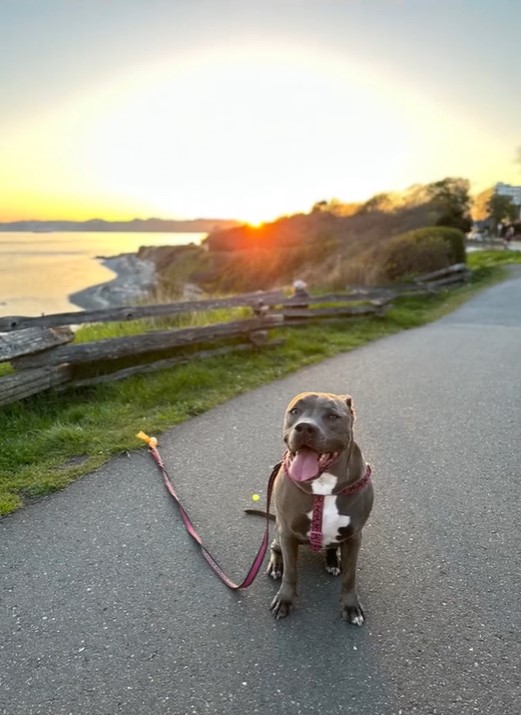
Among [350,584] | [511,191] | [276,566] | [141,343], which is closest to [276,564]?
[276,566]

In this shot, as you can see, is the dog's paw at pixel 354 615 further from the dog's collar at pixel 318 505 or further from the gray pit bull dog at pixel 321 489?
the dog's collar at pixel 318 505

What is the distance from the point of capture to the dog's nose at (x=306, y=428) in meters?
2.57

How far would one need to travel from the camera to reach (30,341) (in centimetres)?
596

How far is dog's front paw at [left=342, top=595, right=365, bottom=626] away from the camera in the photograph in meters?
2.92

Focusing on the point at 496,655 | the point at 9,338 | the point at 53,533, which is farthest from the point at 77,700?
the point at 9,338

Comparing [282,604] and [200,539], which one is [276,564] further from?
[200,539]

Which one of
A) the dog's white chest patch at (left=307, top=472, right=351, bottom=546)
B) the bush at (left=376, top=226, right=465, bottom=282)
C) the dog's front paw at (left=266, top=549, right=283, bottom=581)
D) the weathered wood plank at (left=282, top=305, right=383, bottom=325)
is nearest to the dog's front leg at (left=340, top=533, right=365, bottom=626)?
the dog's white chest patch at (left=307, top=472, right=351, bottom=546)

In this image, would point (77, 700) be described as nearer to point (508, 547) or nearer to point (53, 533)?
point (53, 533)

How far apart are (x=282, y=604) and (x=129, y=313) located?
19.2 feet

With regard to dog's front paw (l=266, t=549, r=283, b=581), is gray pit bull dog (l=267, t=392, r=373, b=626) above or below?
above

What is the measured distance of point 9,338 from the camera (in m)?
5.76

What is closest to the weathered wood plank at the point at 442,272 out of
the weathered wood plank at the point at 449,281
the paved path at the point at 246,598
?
the weathered wood plank at the point at 449,281

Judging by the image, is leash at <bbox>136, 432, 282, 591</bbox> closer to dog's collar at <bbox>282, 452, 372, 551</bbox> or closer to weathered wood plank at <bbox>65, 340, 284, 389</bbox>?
dog's collar at <bbox>282, 452, 372, 551</bbox>

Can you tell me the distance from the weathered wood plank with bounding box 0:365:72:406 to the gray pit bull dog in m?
3.84
